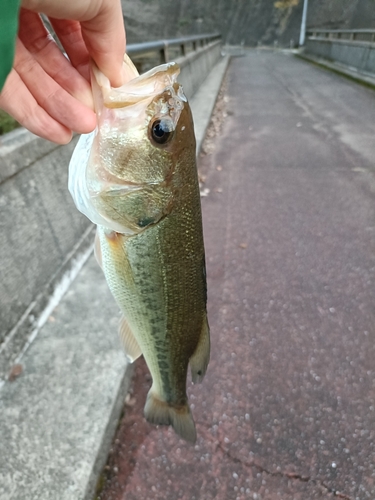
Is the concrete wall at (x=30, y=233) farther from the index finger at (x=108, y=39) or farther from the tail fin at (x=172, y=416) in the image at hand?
the index finger at (x=108, y=39)

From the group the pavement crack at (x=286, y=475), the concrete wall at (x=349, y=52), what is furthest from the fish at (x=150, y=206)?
the concrete wall at (x=349, y=52)

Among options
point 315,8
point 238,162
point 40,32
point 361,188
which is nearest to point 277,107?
point 238,162

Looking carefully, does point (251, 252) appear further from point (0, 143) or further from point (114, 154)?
point (114, 154)

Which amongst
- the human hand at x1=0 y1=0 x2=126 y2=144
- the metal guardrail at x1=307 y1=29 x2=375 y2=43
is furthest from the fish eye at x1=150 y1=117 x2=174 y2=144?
the metal guardrail at x1=307 y1=29 x2=375 y2=43

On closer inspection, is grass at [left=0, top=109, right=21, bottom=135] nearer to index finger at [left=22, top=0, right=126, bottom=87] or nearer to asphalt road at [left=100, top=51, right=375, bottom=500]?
index finger at [left=22, top=0, right=126, bottom=87]

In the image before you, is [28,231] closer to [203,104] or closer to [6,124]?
[6,124]
